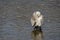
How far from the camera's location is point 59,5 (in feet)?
11.1

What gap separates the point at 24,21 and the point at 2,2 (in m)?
0.71

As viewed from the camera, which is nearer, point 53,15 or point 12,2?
point 53,15

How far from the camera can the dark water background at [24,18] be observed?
2.59 m

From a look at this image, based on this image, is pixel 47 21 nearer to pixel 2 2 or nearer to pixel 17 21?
pixel 17 21

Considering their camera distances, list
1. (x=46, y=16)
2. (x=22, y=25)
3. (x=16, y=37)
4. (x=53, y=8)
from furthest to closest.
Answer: (x=53, y=8) → (x=46, y=16) → (x=22, y=25) → (x=16, y=37)

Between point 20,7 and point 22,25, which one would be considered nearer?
point 22,25

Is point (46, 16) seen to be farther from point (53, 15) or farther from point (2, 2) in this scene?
point (2, 2)

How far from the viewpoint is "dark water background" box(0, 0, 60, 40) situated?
8.51 ft

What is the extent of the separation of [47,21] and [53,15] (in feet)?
0.75

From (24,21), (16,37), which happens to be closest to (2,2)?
(24,21)

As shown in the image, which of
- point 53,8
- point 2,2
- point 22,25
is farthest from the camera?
point 2,2

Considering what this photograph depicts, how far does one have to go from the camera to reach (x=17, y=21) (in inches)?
115

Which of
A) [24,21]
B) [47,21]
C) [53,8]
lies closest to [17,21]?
[24,21]

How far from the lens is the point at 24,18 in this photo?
9.91 ft
